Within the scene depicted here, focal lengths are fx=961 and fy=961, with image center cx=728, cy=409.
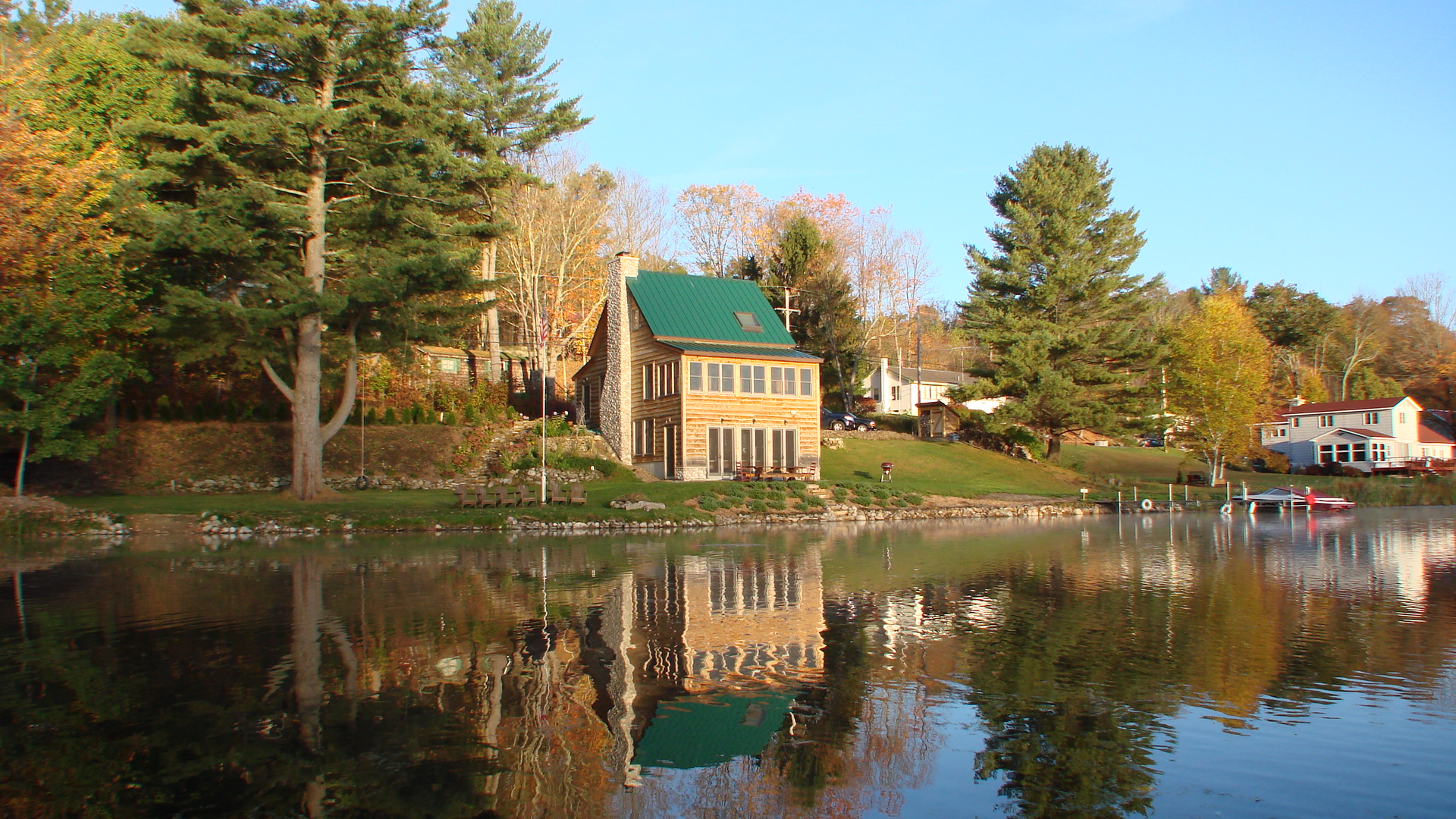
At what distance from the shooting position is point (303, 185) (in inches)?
1151

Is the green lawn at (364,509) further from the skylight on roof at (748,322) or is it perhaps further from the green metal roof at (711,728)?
the green metal roof at (711,728)

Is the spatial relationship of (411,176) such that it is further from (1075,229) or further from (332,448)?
(1075,229)

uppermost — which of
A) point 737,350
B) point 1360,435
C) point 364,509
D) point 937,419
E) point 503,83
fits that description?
point 503,83

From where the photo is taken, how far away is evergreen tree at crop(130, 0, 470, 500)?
2634 centimetres

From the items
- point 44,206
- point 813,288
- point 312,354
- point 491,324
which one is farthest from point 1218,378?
point 44,206

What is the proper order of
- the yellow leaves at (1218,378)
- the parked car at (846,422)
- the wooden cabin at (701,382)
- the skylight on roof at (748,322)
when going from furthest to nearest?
the parked car at (846,422), the yellow leaves at (1218,378), the skylight on roof at (748,322), the wooden cabin at (701,382)

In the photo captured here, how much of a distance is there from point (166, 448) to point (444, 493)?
993 centimetres

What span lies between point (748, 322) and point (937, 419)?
20966 millimetres

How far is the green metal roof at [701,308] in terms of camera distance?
39.9 m

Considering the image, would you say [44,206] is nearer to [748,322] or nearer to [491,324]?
[491,324]

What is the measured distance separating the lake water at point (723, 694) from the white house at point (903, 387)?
61103mm

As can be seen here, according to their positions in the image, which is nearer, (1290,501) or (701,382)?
(701,382)

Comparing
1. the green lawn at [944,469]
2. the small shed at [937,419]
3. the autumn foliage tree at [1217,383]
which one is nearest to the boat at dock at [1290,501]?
the autumn foliage tree at [1217,383]

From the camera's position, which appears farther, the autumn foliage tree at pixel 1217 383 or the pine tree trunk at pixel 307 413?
the autumn foliage tree at pixel 1217 383
